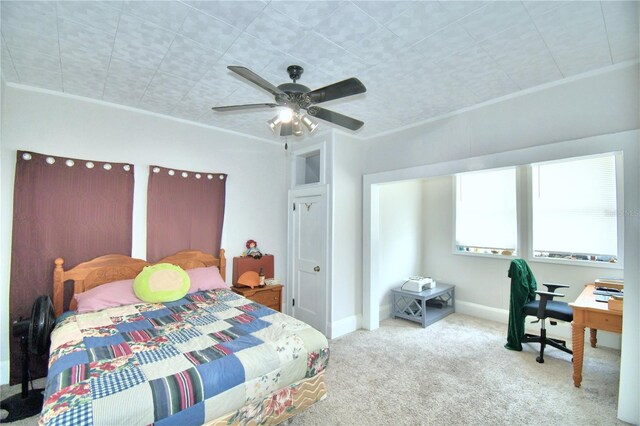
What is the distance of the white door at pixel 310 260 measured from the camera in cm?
386

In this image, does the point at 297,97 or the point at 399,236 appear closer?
the point at 297,97

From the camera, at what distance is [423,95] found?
2773 millimetres

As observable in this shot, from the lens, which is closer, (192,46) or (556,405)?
(192,46)

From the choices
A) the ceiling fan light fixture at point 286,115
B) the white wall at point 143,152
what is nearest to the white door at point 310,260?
the white wall at point 143,152

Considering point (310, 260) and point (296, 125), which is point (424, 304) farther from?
point (296, 125)

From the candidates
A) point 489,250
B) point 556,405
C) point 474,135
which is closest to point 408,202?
point 489,250

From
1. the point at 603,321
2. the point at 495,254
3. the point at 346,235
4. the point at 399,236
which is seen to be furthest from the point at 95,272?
the point at 495,254

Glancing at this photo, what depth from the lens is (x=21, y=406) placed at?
7.22 feet

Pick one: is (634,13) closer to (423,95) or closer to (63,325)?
(423,95)

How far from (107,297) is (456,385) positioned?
3268 mm

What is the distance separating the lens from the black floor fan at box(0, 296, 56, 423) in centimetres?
216

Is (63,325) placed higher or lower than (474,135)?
lower

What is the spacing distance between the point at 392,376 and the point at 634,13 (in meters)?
3.14

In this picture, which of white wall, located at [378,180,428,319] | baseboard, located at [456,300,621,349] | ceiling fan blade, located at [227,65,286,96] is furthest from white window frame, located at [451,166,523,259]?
ceiling fan blade, located at [227,65,286,96]
